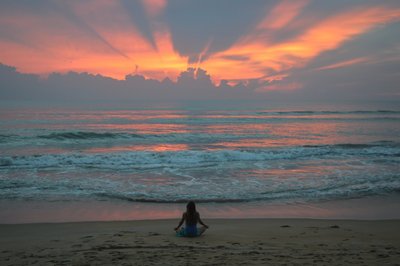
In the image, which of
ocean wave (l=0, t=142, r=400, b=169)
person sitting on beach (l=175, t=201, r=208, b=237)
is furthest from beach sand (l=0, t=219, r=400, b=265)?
ocean wave (l=0, t=142, r=400, b=169)

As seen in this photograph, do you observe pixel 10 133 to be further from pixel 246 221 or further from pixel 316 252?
pixel 316 252

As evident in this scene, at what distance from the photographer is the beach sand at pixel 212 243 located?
5559 mm

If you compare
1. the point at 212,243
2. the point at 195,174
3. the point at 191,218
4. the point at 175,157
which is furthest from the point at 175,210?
the point at 175,157

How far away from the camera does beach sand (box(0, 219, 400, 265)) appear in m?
5.56

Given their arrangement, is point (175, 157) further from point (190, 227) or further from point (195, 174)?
point (190, 227)

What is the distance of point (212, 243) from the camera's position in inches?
264

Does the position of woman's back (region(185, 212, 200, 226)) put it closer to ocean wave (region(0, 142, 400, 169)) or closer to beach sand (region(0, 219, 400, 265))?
beach sand (region(0, 219, 400, 265))

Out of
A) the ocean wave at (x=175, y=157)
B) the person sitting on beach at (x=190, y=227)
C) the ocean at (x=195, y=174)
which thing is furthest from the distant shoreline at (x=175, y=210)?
the ocean wave at (x=175, y=157)

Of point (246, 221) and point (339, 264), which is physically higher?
point (339, 264)

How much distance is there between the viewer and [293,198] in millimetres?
11516

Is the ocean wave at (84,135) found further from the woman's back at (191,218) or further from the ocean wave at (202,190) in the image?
the woman's back at (191,218)

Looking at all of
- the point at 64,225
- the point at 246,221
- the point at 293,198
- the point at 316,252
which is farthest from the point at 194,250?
the point at 293,198

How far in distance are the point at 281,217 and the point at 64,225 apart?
5614 mm

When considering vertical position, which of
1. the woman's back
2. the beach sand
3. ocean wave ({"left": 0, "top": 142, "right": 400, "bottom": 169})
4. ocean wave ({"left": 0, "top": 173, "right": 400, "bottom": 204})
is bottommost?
ocean wave ({"left": 0, "top": 142, "right": 400, "bottom": 169})
